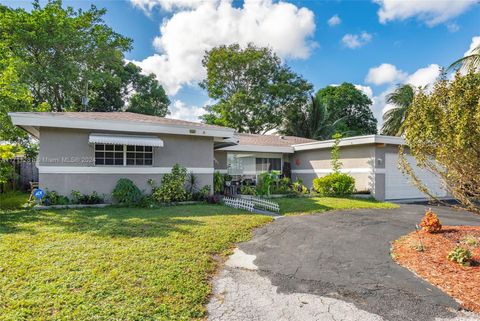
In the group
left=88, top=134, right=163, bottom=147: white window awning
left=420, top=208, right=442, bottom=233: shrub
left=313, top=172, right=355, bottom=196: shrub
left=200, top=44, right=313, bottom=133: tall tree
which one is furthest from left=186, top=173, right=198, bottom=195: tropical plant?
left=200, top=44, right=313, bottom=133: tall tree

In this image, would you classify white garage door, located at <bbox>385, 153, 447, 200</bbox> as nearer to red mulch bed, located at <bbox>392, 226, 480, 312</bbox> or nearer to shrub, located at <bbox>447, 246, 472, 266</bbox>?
red mulch bed, located at <bbox>392, 226, 480, 312</bbox>

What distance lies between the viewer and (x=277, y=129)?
39.4 metres

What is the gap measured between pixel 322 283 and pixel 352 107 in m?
47.9

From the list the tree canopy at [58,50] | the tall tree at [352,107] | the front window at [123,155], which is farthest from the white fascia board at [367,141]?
the tall tree at [352,107]

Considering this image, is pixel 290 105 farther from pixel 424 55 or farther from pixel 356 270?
pixel 356 270

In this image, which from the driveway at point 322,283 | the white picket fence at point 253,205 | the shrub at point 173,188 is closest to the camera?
the driveway at point 322,283

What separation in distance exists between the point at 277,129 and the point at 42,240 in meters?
34.6

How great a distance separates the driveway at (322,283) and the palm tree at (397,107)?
28.3 metres

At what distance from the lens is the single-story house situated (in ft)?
38.7

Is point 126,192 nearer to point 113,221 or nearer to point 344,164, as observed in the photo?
point 113,221

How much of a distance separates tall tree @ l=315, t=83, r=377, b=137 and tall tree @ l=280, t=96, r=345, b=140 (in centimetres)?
1143

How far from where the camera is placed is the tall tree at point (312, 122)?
3553 cm

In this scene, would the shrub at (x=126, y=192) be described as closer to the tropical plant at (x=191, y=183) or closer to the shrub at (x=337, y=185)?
the tropical plant at (x=191, y=183)

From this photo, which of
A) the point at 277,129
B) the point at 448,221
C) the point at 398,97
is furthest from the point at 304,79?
the point at 448,221
